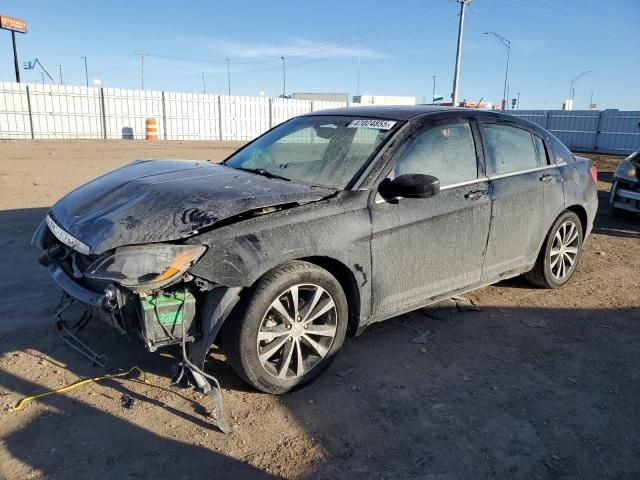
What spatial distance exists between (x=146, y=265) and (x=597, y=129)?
2992 centimetres

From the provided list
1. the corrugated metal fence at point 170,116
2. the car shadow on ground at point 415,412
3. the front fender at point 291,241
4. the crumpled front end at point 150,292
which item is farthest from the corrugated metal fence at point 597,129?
the crumpled front end at point 150,292

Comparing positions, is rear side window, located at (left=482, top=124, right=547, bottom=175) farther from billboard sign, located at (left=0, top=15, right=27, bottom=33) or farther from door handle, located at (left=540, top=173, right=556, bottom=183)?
billboard sign, located at (left=0, top=15, right=27, bottom=33)

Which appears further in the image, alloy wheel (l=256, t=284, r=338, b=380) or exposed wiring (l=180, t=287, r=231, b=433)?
alloy wheel (l=256, t=284, r=338, b=380)

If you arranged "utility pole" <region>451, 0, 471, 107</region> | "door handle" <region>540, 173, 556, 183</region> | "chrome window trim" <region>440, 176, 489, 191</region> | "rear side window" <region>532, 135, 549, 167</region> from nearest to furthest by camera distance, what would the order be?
"chrome window trim" <region>440, 176, 489, 191</region> → "door handle" <region>540, 173, 556, 183</region> → "rear side window" <region>532, 135, 549, 167</region> → "utility pole" <region>451, 0, 471, 107</region>

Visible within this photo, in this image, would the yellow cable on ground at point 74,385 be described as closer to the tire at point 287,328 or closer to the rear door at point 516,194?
the tire at point 287,328

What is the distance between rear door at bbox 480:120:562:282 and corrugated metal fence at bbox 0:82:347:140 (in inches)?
1004

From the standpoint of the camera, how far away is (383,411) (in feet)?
10.2

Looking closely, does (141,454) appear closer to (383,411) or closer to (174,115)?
(383,411)

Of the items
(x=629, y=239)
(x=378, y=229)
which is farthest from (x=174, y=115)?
(x=378, y=229)

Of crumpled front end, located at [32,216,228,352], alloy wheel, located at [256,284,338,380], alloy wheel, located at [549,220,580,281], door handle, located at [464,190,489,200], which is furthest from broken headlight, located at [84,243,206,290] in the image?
alloy wheel, located at [549,220,580,281]

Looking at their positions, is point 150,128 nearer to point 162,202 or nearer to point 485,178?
point 485,178

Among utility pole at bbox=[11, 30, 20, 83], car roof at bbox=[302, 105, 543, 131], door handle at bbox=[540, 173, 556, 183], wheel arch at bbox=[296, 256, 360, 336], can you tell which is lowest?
wheel arch at bbox=[296, 256, 360, 336]

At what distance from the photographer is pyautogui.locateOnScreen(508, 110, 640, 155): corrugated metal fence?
25703 mm

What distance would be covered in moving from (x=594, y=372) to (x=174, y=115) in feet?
93.5
